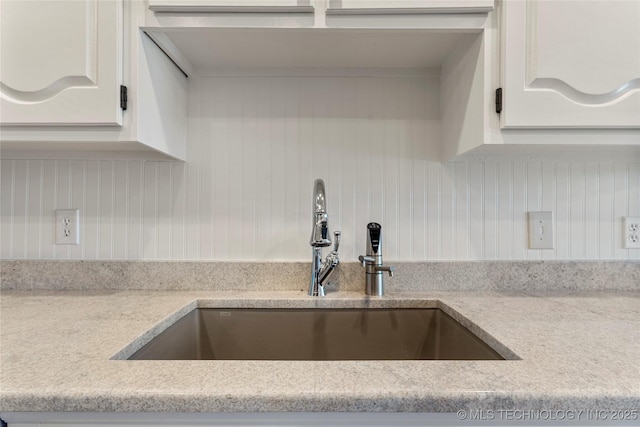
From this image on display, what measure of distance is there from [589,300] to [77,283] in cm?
154

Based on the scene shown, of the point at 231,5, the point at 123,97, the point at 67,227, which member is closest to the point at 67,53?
the point at 123,97

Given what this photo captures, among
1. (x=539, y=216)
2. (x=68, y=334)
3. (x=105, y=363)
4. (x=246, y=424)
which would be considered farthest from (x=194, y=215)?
(x=539, y=216)

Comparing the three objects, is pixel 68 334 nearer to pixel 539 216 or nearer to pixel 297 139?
pixel 297 139

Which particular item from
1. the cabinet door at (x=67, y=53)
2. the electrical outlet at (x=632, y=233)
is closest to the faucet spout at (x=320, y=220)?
the cabinet door at (x=67, y=53)

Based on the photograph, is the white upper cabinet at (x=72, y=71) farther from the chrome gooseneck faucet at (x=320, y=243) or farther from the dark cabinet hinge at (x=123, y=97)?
the chrome gooseneck faucet at (x=320, y=243)

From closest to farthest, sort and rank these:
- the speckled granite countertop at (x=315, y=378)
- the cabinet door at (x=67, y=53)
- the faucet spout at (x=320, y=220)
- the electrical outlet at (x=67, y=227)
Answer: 1. the speckled granite countertop at (x=315, y=378)
2. the cabinet door at (x=67, y=53)
3. the faucet spout at (x=320, y=220)
4. the electrical outlet at (x=67, y=227)

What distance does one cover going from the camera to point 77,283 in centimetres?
107

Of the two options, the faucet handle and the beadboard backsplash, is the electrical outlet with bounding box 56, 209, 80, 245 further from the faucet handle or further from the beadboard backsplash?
the faucet handle

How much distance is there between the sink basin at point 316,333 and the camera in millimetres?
963

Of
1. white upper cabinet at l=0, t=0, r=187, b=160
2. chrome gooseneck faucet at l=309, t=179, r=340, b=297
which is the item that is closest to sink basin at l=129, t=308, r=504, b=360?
chrome gooseneck faucet at l=309, t=179, r=340, b=297

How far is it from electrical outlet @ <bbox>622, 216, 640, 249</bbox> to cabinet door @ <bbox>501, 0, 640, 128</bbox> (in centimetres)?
46

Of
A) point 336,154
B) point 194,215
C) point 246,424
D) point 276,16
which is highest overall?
point 276,16

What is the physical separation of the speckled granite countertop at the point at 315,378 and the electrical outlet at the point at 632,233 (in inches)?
21.5

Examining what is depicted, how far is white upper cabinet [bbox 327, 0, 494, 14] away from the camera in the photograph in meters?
0.79
